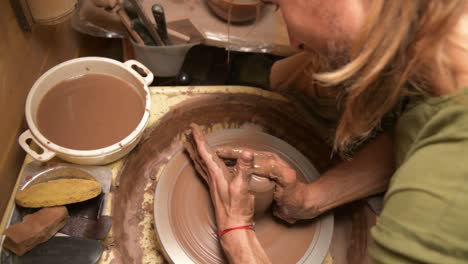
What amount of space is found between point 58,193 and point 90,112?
31 centimetres

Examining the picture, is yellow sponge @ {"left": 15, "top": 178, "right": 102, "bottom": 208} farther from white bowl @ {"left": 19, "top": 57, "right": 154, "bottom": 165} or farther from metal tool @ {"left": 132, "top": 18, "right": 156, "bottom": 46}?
metal tool @ {"left": 132, "top": 18, "right": 156, "bottom": 46}

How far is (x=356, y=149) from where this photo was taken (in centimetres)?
137

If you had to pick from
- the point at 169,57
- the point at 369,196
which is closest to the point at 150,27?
the point at 169,57

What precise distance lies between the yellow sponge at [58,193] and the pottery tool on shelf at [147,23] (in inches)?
29.7

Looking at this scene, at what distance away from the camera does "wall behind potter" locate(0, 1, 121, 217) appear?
1396 millimetres

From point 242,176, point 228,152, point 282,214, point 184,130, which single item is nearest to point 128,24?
point 184,130

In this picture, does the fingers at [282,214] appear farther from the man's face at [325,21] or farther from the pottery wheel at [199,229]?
the man's face at [325,21]

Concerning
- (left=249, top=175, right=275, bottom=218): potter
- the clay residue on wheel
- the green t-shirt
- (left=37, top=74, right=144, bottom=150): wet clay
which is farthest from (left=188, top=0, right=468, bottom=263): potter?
(left=37, top=74, right=144, bottom=150): wet clay

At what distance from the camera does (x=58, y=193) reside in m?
1.14

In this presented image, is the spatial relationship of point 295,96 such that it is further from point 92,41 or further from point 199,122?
point 92,41

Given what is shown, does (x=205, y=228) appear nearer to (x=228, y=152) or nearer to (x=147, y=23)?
(x=228, y=152)

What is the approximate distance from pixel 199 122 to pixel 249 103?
0.69 ft

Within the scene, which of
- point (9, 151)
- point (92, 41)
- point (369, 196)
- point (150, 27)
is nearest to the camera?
point (369, 196)

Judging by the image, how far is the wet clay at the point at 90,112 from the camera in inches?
49.7
